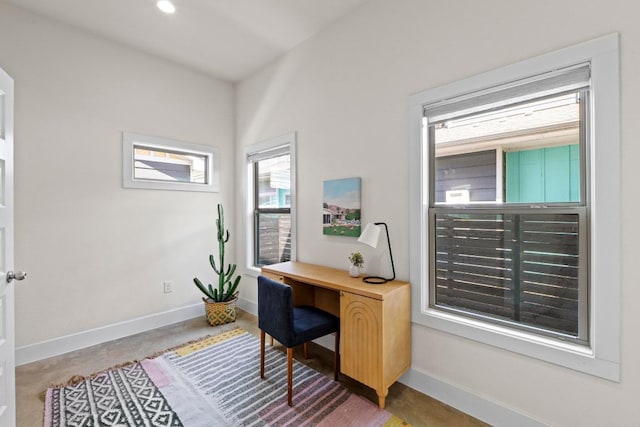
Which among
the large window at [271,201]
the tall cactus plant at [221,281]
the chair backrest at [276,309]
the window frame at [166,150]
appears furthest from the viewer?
the tall cactus plant at [221,281]

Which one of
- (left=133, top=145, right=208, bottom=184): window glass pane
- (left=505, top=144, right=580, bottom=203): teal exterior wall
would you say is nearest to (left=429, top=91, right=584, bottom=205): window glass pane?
(left=505, top=144, right=580, bottom=203): teal exterior wall

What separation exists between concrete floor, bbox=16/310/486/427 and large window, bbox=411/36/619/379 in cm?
52

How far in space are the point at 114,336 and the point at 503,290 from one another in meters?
3.41

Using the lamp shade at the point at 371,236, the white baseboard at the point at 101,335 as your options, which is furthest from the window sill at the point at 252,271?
the lamp shade at the point at 371,236

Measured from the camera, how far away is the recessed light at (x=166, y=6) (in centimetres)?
229

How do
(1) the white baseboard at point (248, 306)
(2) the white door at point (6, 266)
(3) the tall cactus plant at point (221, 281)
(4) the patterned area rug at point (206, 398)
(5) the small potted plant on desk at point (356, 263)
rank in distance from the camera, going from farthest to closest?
(1) the white baseboard at point (248, 306), (3) the tall cactus plant at point (221, 281), (5) the small potted plant on desk at point (356, 263), (4) the patterned area rug at point (206, 398), (2) the white door at point (6, 266)

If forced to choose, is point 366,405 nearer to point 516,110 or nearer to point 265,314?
point 265,314

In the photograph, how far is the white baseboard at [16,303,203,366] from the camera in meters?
2.40

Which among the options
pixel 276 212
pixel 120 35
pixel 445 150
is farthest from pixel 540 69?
pixel 120 35

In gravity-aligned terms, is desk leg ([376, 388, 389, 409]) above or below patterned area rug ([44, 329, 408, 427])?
above

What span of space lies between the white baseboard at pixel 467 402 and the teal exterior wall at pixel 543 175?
1222 millimetres

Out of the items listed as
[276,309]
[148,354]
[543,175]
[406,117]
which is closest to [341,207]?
[406,117]

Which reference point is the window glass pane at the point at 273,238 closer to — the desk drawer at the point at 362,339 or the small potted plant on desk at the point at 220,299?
the small potted plant on desk at the point at 220,299

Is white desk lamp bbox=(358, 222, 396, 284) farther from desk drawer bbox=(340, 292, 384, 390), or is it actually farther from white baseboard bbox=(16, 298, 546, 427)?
white baseboard bbox=(16, 298, 546, 427)
